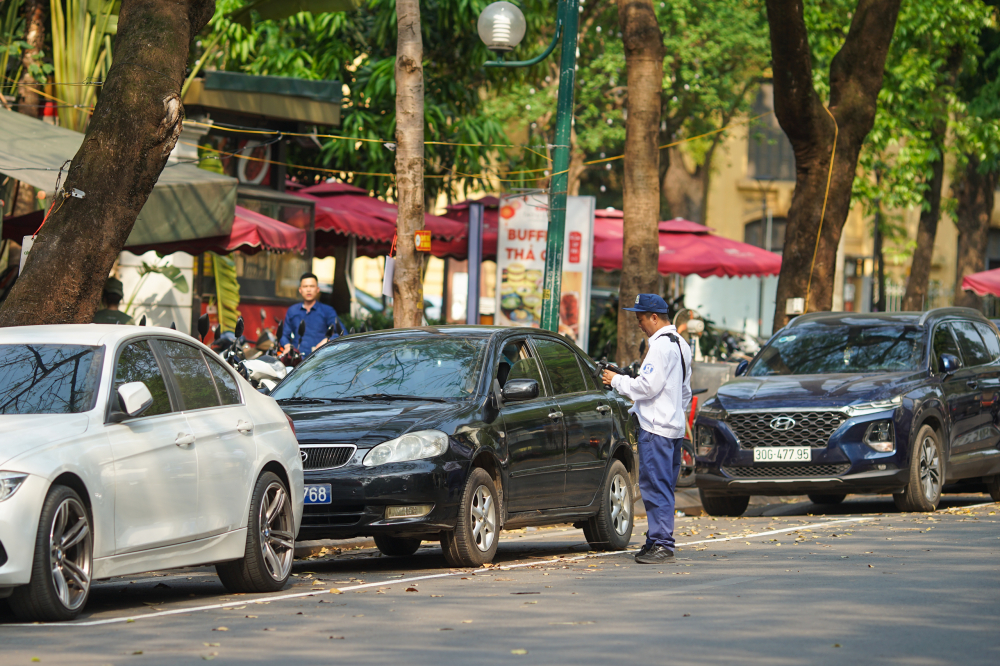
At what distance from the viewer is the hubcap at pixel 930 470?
1416 centimetres

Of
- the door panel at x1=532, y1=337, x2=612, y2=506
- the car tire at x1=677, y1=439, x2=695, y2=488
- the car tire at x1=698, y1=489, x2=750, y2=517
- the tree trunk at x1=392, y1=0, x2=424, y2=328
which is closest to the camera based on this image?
the door panel at x1=532, y1=337, x2=612, y2=506

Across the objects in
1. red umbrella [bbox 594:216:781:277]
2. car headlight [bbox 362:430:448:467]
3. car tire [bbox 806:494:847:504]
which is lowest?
car tire [bbox 806:494:847:504]

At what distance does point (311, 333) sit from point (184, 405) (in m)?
7.84

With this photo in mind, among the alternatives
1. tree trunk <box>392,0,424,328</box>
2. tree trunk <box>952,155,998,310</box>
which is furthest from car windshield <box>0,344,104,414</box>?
tree trunk <box>952,155,998,310</box>

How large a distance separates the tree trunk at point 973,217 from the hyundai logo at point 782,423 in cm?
2239

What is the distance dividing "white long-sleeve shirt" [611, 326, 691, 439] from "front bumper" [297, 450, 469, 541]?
147 centimetres

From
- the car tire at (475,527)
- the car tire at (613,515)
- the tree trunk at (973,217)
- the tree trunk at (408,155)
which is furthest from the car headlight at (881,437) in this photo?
the tree trunk at (973,217)

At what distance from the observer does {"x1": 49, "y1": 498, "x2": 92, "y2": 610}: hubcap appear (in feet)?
23.2

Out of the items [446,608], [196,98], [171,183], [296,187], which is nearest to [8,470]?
[446,608]

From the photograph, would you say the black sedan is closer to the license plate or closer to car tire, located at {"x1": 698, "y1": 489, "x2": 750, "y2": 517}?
the license plate

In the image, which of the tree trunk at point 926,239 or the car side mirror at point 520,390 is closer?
the car side mirror at point 520,390

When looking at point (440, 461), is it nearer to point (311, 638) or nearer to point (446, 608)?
point (446, 608)

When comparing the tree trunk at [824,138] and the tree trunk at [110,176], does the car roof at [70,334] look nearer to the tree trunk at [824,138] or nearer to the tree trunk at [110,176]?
the tree trunk at [110,176]

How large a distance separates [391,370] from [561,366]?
1.53m
